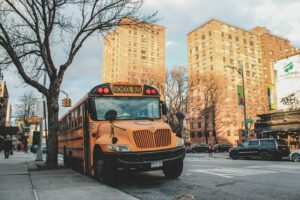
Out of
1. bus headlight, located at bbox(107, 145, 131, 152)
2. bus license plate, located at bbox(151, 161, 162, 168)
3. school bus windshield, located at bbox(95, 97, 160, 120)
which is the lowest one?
bus license plate, located at bbox(151, 161, 162, 168)

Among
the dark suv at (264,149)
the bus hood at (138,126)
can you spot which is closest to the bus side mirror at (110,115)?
the bus hood at (138,126)

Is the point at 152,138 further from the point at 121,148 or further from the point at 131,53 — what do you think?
the point at 131,53

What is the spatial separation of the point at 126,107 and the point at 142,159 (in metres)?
1.95

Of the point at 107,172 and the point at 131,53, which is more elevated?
the point at 131,53

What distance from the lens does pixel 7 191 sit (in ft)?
22.6

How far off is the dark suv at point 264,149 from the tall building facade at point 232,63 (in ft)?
149

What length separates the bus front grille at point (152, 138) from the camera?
762 centimetres

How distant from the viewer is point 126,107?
898 centimetres

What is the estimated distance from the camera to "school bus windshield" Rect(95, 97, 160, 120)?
888 cm

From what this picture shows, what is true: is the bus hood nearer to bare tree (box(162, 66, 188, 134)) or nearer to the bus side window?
the bus side window

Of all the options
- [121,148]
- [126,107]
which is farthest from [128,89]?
[121,148]

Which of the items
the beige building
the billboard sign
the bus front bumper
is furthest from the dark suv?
the beige building

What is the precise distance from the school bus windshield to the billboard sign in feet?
85.7

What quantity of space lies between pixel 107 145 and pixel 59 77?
7286 mm
